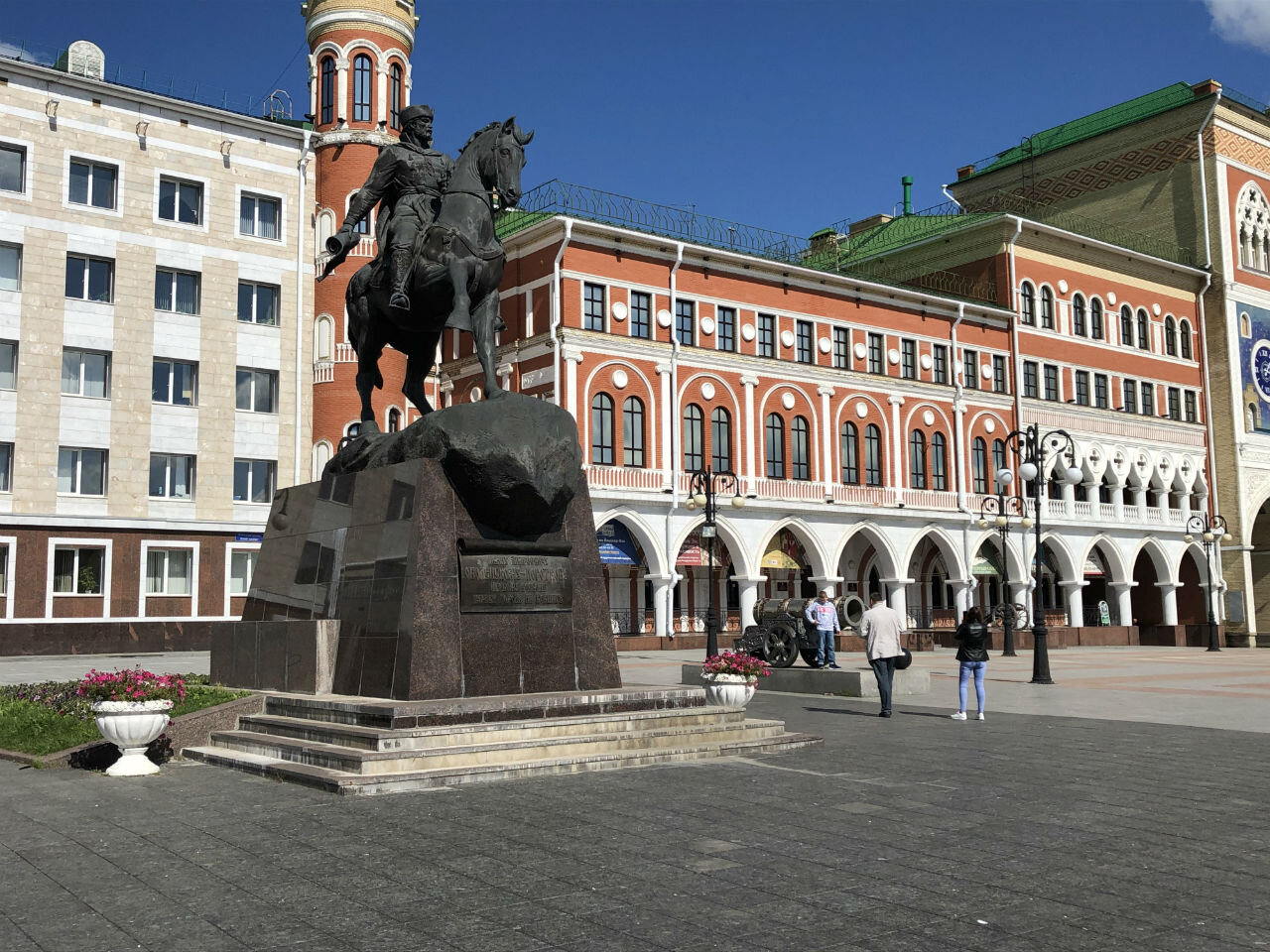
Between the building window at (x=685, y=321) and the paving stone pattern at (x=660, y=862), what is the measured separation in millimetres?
31294

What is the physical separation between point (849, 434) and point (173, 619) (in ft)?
79.5

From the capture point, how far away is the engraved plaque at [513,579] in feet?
35.2

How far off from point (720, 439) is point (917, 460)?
373 inches

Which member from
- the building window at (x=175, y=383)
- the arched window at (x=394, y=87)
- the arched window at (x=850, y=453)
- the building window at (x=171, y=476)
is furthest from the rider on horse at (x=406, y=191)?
the arched window at (x=850, y=453)

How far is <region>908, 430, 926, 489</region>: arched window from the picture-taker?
45938 mm

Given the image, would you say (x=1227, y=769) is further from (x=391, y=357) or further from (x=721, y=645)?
(x=391, y=357)

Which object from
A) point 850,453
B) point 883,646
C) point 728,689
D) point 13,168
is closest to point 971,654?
point 883,646

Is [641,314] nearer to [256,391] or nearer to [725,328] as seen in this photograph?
[725,328]

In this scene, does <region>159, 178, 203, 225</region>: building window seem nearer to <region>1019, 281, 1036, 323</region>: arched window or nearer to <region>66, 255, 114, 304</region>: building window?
<region>66, 255, 114, 304</region>: building window

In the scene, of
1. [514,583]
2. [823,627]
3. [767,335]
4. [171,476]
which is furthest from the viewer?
[767,335]

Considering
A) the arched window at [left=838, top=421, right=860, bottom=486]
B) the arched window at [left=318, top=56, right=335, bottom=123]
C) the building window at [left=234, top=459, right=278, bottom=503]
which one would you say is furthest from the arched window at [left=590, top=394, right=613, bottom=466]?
the arched window at [left=318, top=56, right=335, bottom=123]

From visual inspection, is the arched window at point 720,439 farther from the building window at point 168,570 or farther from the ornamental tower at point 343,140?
the building window at point 168,570

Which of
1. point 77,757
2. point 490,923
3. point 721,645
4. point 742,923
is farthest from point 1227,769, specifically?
point 721,645

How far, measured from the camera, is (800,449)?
43312 millimetres
